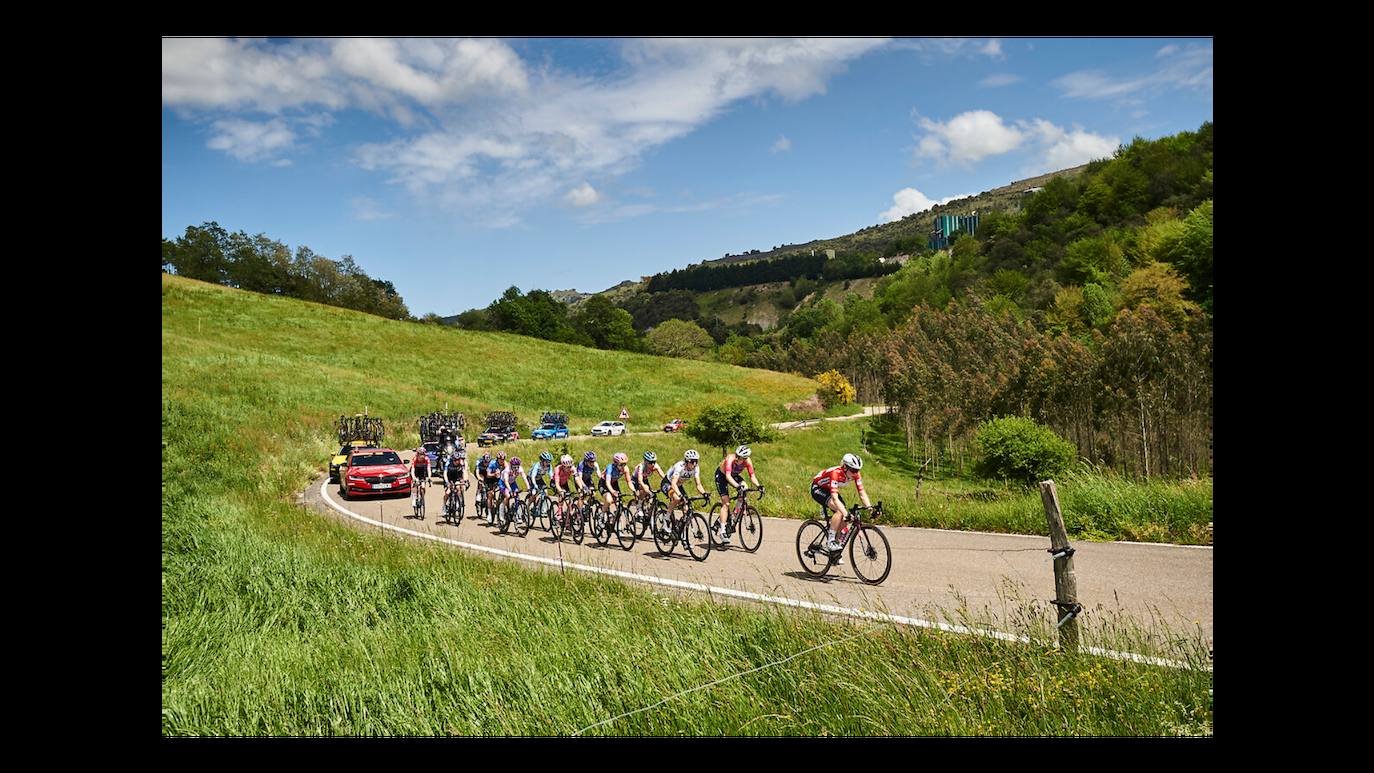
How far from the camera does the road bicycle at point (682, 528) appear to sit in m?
12.6

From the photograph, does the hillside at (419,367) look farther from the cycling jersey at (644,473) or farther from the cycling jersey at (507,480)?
the cycling jersey at (644,473)

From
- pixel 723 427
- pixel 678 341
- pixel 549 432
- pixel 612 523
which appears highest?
pixel 678 341

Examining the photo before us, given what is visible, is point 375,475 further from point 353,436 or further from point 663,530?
point 353,436

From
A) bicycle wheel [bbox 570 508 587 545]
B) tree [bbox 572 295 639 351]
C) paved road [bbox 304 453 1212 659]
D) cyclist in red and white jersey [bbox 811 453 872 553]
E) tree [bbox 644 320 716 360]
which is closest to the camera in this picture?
paved road [bbox 304 453 1212 659]

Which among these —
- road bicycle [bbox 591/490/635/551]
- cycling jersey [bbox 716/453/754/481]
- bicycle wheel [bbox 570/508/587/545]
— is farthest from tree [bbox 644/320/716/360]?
cycling jersey [bbox 716/453/754/481]

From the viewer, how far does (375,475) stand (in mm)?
23125

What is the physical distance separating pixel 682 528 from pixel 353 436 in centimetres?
2806

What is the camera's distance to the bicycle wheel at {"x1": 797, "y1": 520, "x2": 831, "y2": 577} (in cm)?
1032

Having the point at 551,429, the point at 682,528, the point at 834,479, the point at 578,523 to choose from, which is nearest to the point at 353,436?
the point at 551,429

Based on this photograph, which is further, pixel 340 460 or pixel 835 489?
pixel 340 460

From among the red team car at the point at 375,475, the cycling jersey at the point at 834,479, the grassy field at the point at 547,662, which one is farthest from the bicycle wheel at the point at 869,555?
the red team car at the point at 375,475

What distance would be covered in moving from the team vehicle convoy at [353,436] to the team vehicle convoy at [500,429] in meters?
6.02

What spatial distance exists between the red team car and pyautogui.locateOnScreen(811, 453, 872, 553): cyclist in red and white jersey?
17004mm

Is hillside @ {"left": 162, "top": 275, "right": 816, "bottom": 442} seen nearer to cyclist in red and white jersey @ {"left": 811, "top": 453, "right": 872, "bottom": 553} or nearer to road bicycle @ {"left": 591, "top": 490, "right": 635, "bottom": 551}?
road bicycle @ {"left": 591, "top": 490, "right": 635, "bottom": 551}
